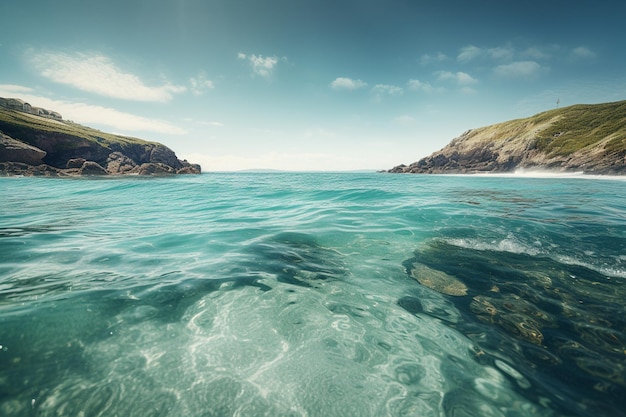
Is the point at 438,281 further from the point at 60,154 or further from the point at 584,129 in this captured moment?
the point at 60,154

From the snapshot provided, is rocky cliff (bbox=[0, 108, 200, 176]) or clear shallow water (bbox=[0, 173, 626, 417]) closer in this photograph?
clear shallow water (bbox=[0, 173, 626, 417])

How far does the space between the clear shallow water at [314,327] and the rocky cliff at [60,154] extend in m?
69.8

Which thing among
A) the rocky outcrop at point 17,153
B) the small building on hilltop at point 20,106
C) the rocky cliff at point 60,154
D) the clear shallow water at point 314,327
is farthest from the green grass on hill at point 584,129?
the small building on hilltop at point 20,106

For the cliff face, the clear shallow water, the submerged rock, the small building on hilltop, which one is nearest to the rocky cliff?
the small building on hilltop

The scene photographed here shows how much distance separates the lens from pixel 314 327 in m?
3.69

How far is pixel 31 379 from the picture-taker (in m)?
2.63

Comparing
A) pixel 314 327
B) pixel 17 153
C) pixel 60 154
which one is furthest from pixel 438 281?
pixel 60 154

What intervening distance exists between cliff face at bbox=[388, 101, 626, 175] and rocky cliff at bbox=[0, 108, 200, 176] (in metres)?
90.4

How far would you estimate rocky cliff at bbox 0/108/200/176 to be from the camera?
178 feet

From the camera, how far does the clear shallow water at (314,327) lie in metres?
Answer: 2.55

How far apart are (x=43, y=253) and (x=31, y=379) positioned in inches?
206

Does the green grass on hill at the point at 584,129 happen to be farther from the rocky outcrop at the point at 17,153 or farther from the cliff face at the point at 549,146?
the rocky outcrop at the point at 17,153

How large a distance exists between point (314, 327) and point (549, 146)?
81972 mm

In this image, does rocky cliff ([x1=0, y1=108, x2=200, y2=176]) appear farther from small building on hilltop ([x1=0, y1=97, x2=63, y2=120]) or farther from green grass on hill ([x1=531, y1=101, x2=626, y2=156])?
green grass on hill ([x1=531, y1=101, x2=626, y2=156])
